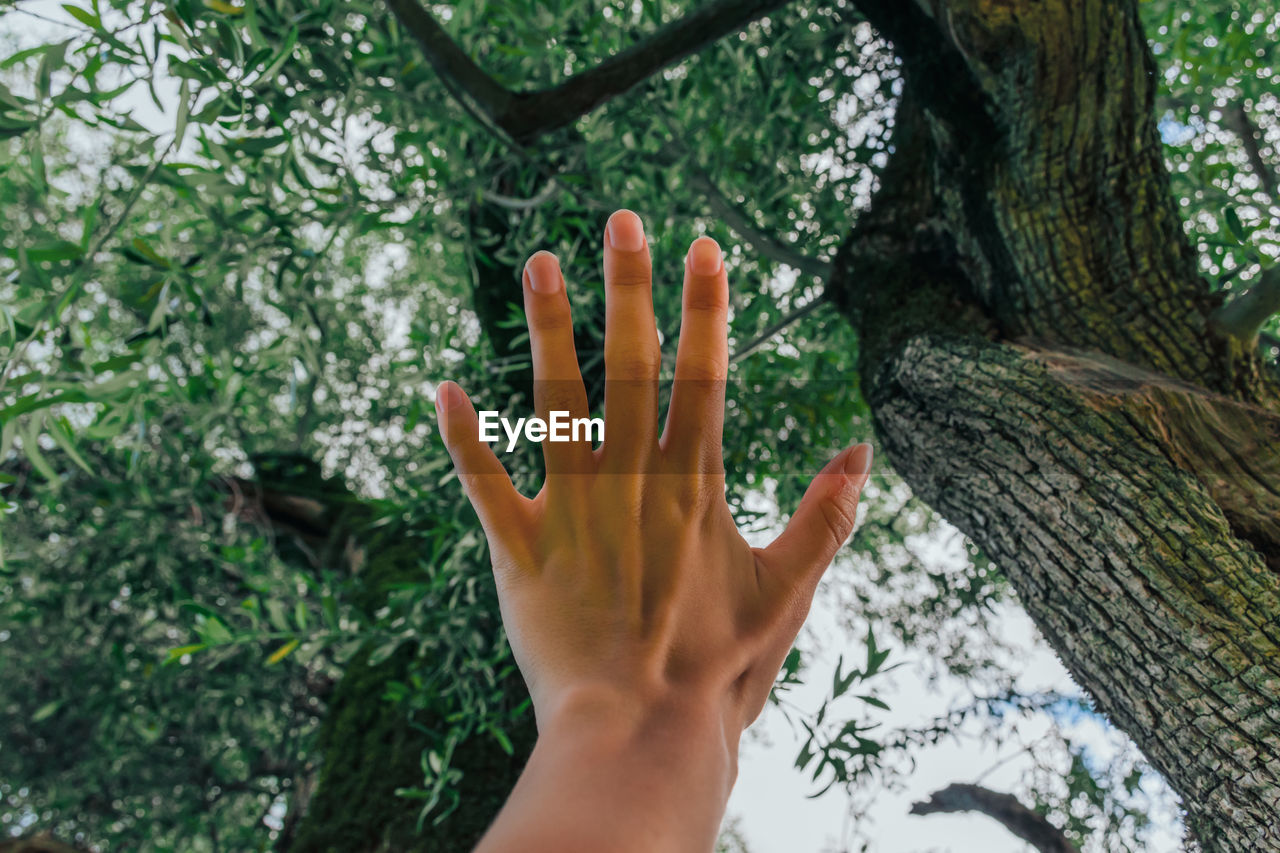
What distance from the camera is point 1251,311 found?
224cm

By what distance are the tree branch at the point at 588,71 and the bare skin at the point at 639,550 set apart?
183 centimetres

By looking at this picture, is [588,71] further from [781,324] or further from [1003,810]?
[1003,810]

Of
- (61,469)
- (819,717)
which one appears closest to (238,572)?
(61,469)

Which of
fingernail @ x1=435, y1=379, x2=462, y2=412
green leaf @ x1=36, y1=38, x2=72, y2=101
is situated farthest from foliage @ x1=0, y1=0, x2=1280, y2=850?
fingernail @ x1=435, y1=379, x2=462, y2=412

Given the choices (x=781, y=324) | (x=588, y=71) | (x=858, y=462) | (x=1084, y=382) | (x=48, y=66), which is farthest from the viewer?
(x=781, y=324)

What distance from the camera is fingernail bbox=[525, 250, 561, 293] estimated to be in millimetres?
1196

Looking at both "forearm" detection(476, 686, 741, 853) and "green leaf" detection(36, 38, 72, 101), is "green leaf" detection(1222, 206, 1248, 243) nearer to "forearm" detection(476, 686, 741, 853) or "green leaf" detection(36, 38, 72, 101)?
"forearm" detection(476, 686, 741, 853)

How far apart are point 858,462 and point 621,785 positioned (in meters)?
0.88

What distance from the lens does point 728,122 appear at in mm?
3826

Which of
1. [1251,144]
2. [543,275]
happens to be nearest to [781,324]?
[543,275]

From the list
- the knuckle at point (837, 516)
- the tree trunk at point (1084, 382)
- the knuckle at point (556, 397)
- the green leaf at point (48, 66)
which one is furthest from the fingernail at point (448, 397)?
the tree trunk at point (1084, 382)

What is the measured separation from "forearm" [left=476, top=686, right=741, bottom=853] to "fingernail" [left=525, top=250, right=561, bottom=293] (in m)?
0.66

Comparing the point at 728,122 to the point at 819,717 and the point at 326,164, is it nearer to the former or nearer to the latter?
the point at 326,164

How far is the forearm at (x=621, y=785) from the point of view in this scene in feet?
2.50
